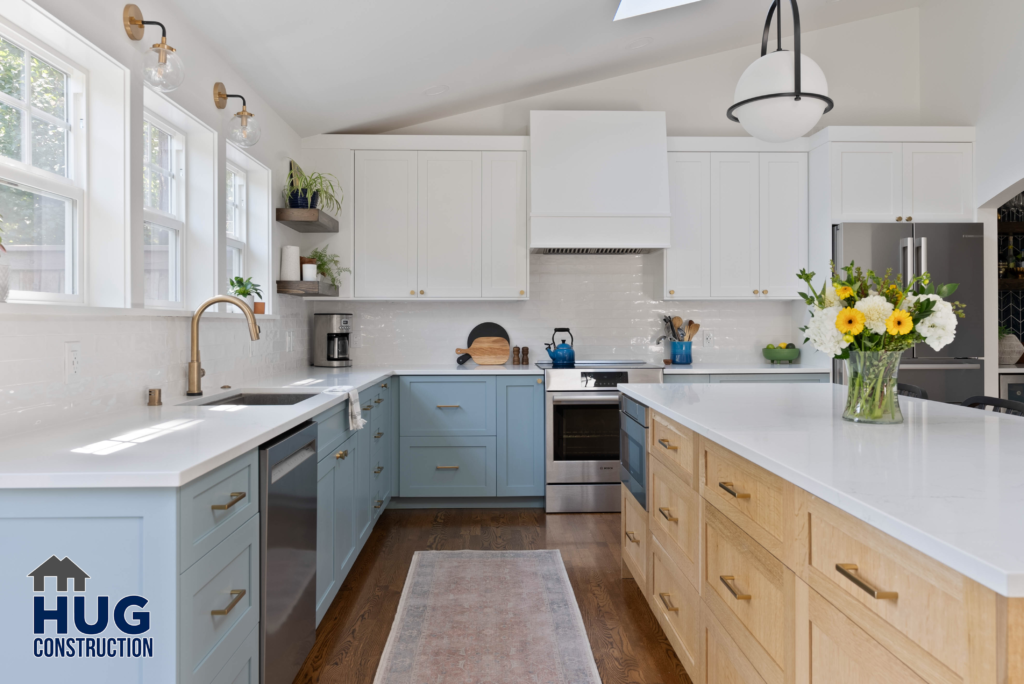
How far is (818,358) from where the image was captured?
4.29 m

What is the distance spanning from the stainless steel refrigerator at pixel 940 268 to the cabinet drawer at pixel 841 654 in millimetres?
3338

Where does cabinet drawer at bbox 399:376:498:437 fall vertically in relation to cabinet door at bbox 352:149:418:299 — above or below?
below

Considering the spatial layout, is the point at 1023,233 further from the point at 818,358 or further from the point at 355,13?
the point at 355,13

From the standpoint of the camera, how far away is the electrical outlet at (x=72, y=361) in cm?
186

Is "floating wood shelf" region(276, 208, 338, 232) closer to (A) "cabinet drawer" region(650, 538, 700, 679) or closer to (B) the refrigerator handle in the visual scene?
(A) "cabinet drawer" region(650, 538, 700, 679)

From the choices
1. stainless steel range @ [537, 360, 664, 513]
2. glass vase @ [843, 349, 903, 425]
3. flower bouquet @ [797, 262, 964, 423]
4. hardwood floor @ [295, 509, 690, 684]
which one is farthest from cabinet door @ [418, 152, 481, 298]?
glass vase @ [843, 349, 903, 425]

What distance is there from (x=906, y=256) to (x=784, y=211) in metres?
0.81

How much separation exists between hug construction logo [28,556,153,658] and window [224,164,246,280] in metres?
2.31

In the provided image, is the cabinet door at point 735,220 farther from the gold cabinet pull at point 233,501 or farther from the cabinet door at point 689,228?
the gold cabinet pull at point 233,501

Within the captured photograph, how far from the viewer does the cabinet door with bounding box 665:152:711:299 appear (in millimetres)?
4371

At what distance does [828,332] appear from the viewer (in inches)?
68.2

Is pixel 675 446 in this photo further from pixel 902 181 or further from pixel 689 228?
pixel 902 181

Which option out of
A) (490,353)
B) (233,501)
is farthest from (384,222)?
(233,501)

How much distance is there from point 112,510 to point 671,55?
4476mm
